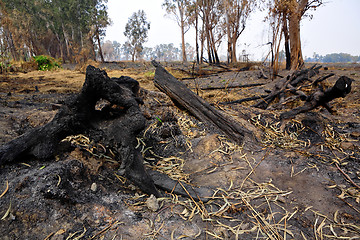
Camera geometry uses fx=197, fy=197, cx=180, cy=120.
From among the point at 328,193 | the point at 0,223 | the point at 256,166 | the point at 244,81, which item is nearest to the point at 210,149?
the point at 256,166

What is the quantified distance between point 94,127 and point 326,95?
308 cm

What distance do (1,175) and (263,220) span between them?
6.59ft

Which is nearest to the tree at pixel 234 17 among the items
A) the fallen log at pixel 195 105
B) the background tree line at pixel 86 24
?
the background tree line at pixel 86 24

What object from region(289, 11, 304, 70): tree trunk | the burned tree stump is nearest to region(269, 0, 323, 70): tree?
region(289, 11, 304, 70): tree trunk

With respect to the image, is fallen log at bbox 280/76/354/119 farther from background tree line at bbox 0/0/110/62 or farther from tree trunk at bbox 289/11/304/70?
background tree line at bbox 0/0/110/62

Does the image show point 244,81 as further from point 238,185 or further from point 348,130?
point 238,185

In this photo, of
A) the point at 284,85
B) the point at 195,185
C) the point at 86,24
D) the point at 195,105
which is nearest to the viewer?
the point at 195,185

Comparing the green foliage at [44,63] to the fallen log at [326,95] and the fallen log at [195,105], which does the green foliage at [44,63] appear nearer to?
the fallen log at [195,105]

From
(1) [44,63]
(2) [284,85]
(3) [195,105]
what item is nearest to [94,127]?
(3) [195,105]

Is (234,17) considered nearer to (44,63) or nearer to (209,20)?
(209,20)

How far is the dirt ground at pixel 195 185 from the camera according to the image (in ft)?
4.27

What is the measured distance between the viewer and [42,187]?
1.39 m

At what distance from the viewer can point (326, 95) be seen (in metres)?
2.81

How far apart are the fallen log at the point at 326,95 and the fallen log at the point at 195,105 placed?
102 centimetres
